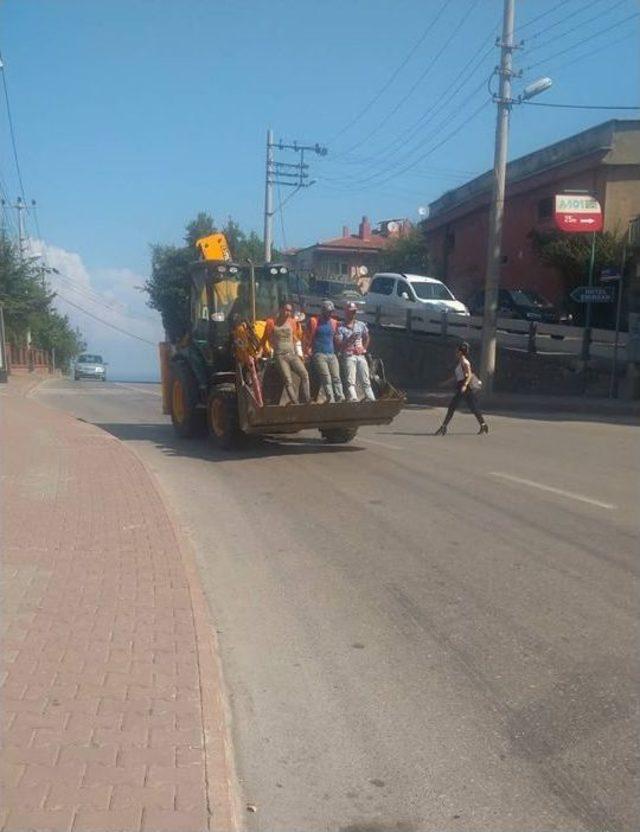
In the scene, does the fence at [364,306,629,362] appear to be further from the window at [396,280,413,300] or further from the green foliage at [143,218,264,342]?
the green foliage at [143,218,264,342]

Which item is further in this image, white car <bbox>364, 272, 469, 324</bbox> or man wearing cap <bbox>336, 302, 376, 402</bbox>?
white car <bbox>364, 272, 469, 324</bbox>

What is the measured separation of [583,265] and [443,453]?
17418mm

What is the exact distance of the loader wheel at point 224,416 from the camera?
13820 millimetres

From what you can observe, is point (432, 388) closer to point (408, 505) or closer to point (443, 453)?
point (443, 453)

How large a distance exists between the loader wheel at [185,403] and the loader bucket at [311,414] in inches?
103

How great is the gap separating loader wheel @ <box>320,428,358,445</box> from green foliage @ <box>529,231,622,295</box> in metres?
15.7

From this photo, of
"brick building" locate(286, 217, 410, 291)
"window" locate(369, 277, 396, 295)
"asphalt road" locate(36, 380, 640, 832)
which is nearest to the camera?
"asphalt road" locate(36, 380, 640, 832)

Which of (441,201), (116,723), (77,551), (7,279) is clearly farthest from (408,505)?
(441,201)

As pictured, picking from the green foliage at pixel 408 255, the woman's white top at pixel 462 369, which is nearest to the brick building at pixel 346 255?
the green foliage at pixel 408 255

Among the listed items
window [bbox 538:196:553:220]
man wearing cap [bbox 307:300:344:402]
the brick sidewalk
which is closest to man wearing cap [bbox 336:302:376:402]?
man wearing cap [bbox 307:300:344:402]

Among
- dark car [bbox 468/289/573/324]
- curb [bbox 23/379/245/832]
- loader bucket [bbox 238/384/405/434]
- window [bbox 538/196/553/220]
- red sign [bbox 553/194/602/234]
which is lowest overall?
curb [bbox 23/379/245/832]

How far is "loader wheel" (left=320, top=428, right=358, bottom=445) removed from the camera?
48.2ft

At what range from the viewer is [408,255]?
58469 mm

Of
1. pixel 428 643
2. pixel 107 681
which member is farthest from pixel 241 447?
pixel 107 681
